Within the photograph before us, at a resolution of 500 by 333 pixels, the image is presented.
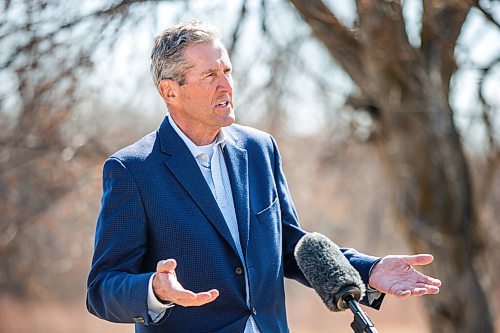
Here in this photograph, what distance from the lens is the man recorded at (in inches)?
123

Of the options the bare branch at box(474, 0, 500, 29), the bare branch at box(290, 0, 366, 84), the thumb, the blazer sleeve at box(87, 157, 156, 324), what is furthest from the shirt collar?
the bare branch at box(290, 0, 366, 84)

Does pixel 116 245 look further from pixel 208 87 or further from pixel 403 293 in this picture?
pixel 403 293

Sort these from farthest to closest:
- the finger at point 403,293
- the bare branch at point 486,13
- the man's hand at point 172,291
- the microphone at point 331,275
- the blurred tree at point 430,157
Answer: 1. the blurred tree at point 430,157
2. the bare branch at point 486,13
3. the finger at point 403,293
4. the microphone at point 331,275
5. the man's hand at point 172,291

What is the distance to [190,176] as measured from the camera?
3250 millimetres

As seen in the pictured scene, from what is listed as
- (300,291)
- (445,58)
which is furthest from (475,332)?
(300,291)

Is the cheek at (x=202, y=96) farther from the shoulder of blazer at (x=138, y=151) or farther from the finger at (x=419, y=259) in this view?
the finger at (x=419, y=259)

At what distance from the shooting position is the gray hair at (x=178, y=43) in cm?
324

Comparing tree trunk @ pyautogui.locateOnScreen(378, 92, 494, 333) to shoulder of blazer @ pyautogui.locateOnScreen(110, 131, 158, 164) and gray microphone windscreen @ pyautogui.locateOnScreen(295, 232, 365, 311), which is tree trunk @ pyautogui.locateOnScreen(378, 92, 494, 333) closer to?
shoulder of blazer @ pyautogui.locateOnScreen(110, 131, 158, 164)

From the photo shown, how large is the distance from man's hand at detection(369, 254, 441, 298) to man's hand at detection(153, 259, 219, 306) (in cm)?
70

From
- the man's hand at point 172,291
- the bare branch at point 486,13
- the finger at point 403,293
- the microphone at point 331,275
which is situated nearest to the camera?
the man's hand at point 172,291

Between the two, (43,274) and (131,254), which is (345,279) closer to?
(131,254)

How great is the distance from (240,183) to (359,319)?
0.71 metres

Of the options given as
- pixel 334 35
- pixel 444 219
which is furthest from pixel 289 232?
pixel 444 219

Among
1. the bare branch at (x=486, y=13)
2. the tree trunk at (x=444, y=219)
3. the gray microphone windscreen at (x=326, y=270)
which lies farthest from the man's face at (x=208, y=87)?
the tree trunk at (x=444, y=219)
